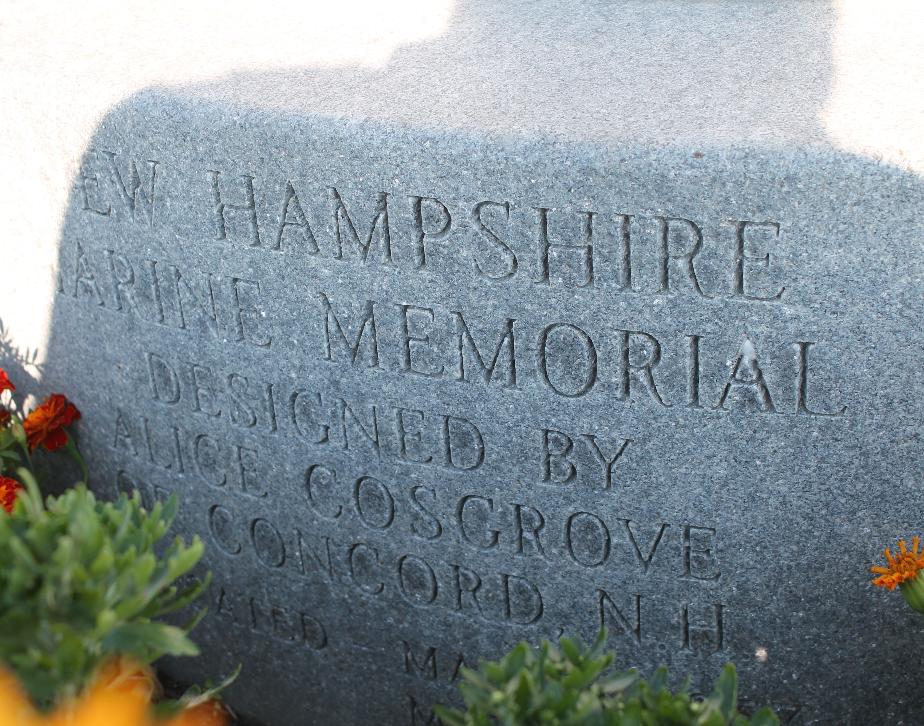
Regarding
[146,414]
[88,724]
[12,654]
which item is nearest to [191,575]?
[146,414]

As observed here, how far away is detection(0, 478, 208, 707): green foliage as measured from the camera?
53.6 inches

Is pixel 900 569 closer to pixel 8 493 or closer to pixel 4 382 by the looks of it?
pixel 8 493

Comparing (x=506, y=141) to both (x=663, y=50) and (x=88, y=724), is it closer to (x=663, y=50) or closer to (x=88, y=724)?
(x=663, y=50)

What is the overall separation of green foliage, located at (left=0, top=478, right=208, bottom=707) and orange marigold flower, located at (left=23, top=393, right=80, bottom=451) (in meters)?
1.44

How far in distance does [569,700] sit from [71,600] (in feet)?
1.93

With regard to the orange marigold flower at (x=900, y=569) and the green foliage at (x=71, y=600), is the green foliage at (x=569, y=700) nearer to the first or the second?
the green foliage at (x=71, y=600)

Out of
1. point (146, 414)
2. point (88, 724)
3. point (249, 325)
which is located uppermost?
point (88, 724)

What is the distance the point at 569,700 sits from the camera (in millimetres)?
1456

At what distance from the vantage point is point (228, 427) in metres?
2.66

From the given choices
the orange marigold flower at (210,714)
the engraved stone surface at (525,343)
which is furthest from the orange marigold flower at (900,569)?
the orange marigold flower at (210,714)

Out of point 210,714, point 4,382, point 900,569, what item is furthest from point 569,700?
point 4,382

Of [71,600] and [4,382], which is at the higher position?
[71,600]

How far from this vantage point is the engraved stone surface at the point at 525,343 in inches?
79.4

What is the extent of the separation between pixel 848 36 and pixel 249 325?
132 cm
